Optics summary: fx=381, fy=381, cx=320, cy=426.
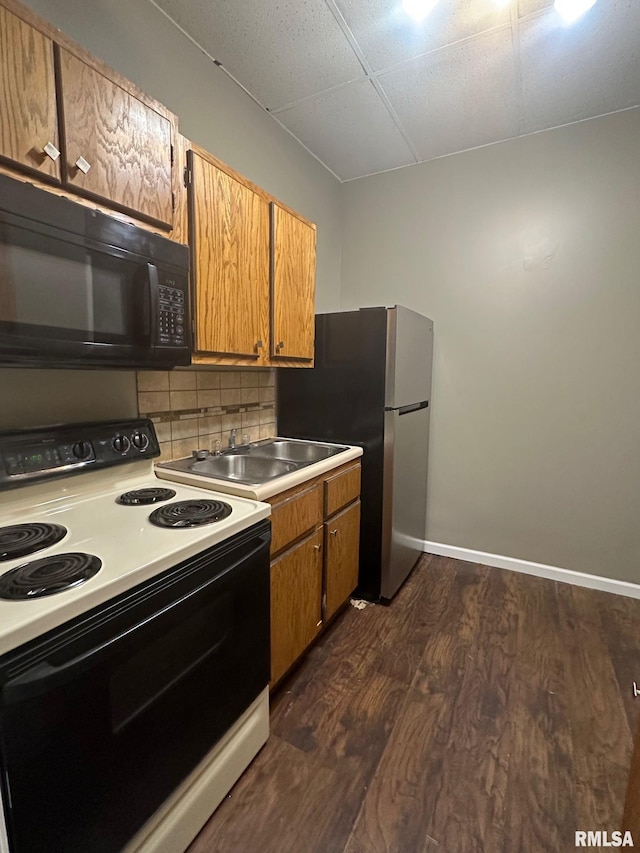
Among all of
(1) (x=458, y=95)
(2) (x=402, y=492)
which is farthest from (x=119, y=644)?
(1) (x=458, y=95)

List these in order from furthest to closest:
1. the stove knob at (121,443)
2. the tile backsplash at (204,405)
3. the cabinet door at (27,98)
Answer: the tile backsplash at (204,405), the stove knob at (121,443), the cabinet door at (27,98)

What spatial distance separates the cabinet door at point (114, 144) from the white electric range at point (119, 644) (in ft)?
2.32

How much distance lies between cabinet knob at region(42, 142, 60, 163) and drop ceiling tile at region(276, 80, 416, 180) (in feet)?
5.25

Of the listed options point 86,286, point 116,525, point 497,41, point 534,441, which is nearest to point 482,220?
point 497,41

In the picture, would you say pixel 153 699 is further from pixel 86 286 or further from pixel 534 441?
pixel 534 441

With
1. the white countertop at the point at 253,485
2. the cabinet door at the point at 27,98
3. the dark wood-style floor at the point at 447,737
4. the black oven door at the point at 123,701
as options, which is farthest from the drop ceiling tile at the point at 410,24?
the dark wood-style floor at the point at 447,737

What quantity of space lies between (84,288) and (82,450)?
0.52 m

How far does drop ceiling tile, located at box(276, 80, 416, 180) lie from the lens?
6.52 ft

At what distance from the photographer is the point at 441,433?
2658mm

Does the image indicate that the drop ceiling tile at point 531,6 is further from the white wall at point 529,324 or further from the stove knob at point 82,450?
the stove knob at point 82,450

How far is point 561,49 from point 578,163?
0.65m

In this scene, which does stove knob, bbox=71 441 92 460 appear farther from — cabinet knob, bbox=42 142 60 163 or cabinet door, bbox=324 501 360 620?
cabinet door, bbox=324 501 360 620

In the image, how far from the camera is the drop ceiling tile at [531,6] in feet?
4.70

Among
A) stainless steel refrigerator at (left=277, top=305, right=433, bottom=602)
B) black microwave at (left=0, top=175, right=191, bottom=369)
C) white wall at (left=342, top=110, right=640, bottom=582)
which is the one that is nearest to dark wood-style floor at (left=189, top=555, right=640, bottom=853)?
stainless steel refrigerator at (left=277, top=305, right=433, bottom=602)
